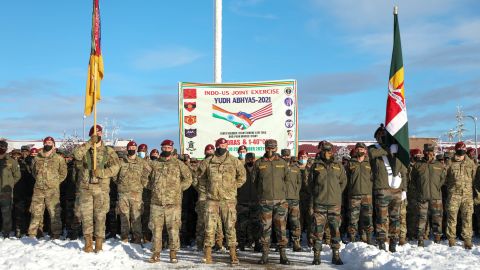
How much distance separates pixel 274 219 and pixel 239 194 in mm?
2102

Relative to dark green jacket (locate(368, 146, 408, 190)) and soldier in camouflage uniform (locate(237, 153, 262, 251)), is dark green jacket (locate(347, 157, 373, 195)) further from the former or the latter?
soldier in camouflage uniform (locate(237, 153, 262, 251))

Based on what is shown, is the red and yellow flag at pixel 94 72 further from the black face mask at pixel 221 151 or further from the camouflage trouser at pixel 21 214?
the camouflage trouser at pixel 21 214

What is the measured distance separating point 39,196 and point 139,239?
2330mm

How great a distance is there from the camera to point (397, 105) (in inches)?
415

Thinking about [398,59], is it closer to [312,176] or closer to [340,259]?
[312,176]

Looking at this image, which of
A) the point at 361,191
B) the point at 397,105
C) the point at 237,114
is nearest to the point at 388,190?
the point at 361,191

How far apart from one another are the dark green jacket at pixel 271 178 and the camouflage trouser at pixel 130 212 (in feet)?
10.1

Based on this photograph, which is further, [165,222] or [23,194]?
[23,194]

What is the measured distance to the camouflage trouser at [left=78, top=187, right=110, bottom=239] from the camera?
32.8 feet

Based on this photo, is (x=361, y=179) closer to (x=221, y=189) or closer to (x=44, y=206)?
(x=221, y=189)

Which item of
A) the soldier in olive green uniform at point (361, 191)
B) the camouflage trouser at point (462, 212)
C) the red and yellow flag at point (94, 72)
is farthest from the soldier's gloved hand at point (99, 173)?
the camouflage trouser at point (462, 212)

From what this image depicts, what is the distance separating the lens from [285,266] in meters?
9.31

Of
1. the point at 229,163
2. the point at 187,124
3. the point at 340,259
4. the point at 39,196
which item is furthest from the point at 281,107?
the point at 39,196

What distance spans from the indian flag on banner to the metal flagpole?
602 centimetres
